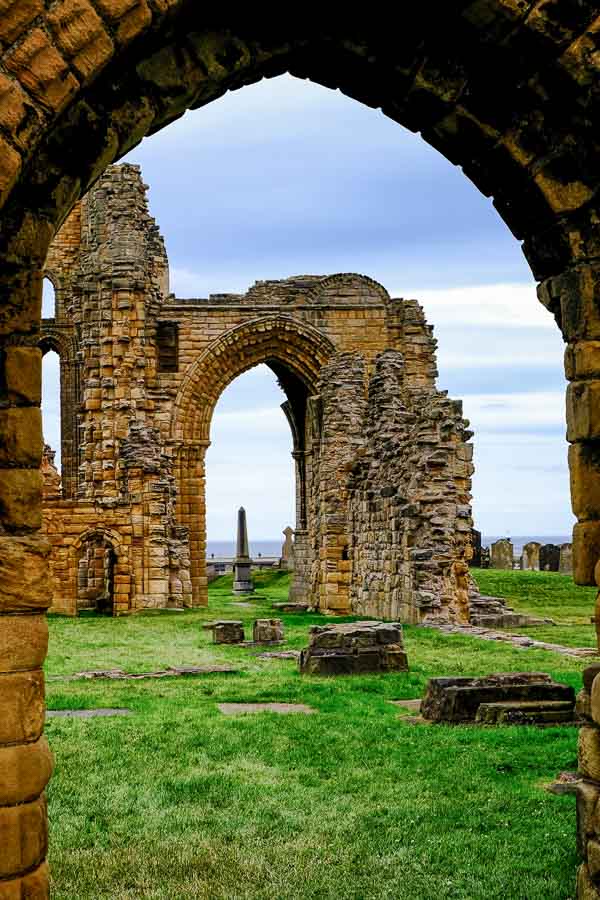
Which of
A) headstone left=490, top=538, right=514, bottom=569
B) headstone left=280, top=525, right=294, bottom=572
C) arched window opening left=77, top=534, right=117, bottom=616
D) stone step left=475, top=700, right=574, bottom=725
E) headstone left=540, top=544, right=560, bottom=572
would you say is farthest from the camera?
headstone left=280, top=525, right=294, bottom=572

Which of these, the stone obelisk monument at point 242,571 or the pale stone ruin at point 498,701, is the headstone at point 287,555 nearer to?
the stone obelisk monument at point 242,571

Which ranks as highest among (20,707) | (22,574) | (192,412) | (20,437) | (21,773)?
(192,412)

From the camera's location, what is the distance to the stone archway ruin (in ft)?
16.2

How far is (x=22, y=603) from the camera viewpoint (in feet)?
16.3

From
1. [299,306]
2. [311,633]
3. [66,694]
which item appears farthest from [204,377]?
[66,694]

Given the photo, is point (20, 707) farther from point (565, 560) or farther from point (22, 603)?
point (565, 560)

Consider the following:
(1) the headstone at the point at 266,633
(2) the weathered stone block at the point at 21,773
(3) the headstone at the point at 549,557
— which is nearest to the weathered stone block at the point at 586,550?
(2) the weathered stone block at the point at 21,773

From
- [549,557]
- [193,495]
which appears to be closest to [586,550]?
[193,495]

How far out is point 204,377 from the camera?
1218 inches

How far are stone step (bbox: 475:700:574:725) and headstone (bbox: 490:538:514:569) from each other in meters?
32.6

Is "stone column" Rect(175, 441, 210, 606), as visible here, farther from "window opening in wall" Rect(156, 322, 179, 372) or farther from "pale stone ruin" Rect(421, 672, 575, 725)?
"pale stone ruin" Rect(421, 672, 575, 725)

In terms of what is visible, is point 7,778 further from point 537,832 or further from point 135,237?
point 135,237

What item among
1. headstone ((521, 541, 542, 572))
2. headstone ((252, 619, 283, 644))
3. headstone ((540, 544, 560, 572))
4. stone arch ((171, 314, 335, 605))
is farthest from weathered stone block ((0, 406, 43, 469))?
headstone ((521, 541, 542, 572))

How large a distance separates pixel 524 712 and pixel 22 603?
17.2ft
